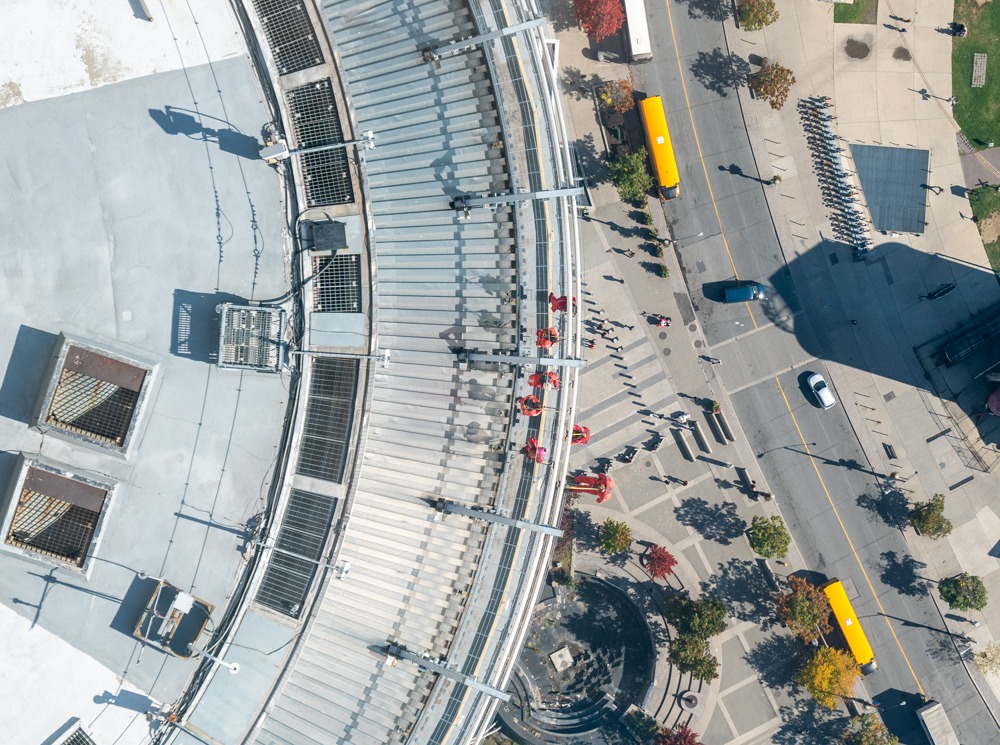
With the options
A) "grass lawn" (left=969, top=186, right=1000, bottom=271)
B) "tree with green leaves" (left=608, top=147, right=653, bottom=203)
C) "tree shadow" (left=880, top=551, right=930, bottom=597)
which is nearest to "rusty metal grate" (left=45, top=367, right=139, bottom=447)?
"tree with green leaves" (left=608, top=147, right=653, bottom=203)

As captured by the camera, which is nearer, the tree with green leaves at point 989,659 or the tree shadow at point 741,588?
the tree shadow at point 741,588

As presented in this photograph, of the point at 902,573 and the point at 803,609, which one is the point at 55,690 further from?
the point at 902,573

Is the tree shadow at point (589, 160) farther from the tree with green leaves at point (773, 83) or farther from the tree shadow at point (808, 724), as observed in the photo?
the tree shadow at point (808, 724)

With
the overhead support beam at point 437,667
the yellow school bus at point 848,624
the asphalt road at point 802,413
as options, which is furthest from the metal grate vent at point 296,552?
the yellow school bus at point 848,624

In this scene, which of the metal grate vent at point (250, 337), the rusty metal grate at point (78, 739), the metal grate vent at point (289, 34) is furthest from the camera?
the metal grate vent at point (289, 34)

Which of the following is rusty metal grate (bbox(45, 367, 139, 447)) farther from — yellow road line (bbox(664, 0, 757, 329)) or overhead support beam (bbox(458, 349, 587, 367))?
yellow road line (bbox(664, 0, 757, 329))
